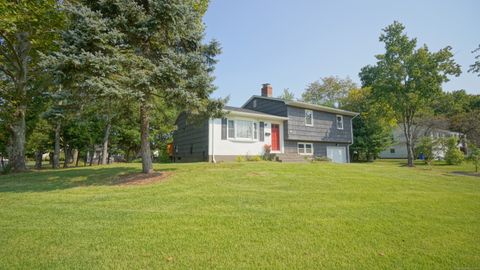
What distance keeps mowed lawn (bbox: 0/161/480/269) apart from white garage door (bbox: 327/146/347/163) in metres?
14.5

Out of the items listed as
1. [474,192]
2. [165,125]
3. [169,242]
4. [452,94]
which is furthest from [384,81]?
[169,242]

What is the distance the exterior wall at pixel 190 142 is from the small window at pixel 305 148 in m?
8.33

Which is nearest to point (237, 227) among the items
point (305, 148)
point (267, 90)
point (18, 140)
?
point (18, 140)

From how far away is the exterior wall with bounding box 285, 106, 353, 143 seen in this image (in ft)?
62.2

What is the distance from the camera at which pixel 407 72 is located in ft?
75.9

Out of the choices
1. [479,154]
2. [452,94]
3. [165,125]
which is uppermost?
[452,94]

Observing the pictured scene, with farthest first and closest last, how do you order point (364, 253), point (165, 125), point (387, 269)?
point (165, 125) < point (364, 253) < point (387, 269)

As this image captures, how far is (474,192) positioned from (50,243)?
39.3 feet

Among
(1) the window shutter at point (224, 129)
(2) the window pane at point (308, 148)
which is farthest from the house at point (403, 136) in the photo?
(1) the window shutter at point (224, 129)

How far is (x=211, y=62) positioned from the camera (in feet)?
33.9

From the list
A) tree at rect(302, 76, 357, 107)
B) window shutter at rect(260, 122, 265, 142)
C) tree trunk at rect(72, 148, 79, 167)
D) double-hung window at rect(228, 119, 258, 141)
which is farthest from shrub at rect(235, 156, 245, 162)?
tree at rect(302, 76, 357, 107)

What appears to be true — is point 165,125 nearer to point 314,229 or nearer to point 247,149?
point 247,149

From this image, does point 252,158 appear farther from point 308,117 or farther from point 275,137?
point 308,117

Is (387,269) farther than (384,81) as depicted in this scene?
No
